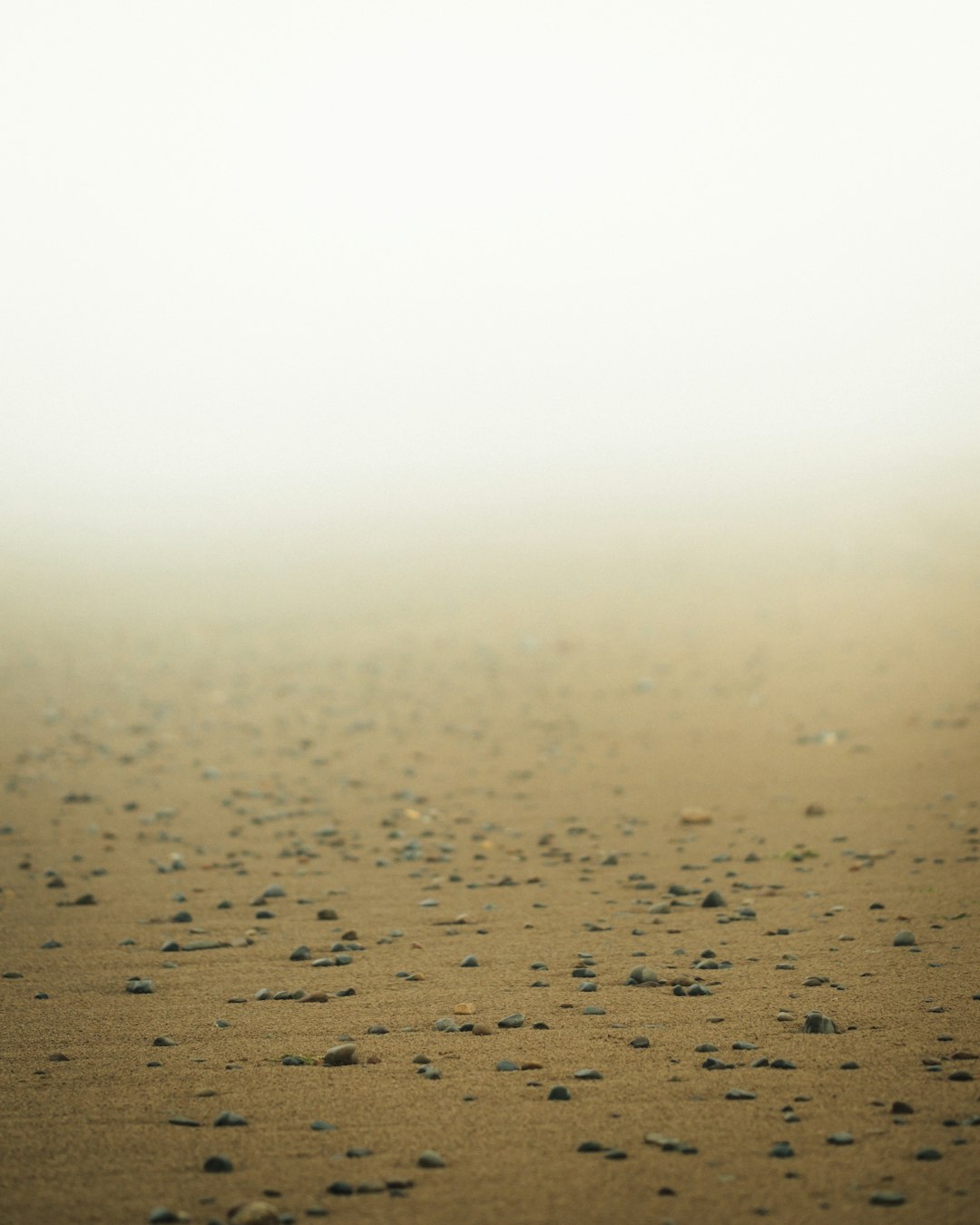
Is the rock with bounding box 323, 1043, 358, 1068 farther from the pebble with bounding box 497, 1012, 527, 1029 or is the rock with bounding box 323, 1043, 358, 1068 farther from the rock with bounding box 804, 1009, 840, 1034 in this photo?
the rock with bounding box 804, 1009, 840, 1034

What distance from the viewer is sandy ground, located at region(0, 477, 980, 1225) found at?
457 cm

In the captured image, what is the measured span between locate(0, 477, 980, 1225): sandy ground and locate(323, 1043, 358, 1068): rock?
4 cm

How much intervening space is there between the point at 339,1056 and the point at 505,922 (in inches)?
106

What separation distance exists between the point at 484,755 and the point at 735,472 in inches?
1129

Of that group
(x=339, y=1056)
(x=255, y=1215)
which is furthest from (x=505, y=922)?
(x=255, y=1215)

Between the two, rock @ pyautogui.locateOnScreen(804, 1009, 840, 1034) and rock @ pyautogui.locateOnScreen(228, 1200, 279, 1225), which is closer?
rock @ pyautogui.locateOnScreen(228, 1200, 279, 1225)

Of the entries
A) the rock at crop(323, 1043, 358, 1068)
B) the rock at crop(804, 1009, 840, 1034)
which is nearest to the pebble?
the rock at crop(323, 1043, 358, 1068)

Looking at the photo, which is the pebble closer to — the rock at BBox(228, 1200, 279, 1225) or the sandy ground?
the sandy ground

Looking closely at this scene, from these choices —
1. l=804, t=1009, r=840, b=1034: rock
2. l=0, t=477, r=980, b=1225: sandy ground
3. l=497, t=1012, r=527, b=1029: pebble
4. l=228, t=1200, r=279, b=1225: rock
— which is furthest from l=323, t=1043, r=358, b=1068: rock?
l=804, t=1009, r=840, b=1034: rock

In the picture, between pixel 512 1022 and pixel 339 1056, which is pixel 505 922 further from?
pixel 339 1056

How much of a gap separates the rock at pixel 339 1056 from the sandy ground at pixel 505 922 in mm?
44

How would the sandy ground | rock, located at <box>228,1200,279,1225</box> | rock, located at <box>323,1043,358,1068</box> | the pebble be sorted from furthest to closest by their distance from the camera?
1. the pebble
2. rock, located at <box>323,1043,358,1068</box>
3. the sandy ground
4. rock, located at <box>228,1200,279,1225</box>

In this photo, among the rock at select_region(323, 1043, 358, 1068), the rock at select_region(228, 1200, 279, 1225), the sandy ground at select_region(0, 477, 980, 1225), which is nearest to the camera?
the rock at select_region(228, 1200, 279, 1225)

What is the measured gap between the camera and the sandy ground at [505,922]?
457 cm
